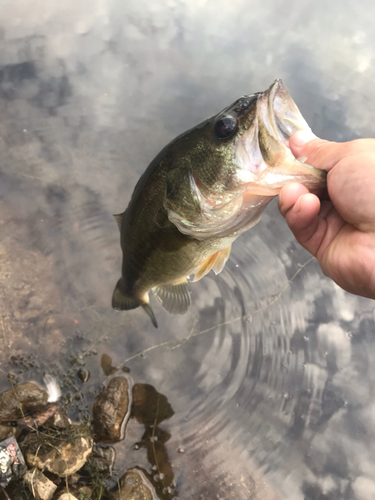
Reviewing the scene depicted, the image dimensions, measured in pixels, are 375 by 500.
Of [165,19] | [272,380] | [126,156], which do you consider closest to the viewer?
[272,380]

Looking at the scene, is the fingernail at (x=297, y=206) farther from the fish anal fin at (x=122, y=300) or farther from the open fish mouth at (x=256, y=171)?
the fish anal fin at (x=122, y=300)

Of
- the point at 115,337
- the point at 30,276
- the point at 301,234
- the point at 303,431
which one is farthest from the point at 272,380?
the point at 30,276

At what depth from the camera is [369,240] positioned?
1438mm

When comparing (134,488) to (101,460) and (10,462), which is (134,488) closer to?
(101,460)

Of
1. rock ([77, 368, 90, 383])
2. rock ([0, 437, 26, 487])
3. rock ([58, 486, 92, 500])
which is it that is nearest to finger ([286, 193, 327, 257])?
rock ([77, 368, 90, 383])

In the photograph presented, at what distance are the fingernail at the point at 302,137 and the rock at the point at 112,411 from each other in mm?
2387

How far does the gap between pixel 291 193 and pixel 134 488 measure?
2464 mm

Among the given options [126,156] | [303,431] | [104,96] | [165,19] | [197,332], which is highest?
[165,19]

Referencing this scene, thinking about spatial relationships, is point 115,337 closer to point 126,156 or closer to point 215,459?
point 215,459

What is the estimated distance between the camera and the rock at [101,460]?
8.49 feet

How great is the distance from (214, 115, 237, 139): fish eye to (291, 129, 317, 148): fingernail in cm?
32

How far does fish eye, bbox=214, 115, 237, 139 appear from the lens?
59.1 inches

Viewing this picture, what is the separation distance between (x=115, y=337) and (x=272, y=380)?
1.53 metres

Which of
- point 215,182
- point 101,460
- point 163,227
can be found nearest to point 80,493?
point 101,460
